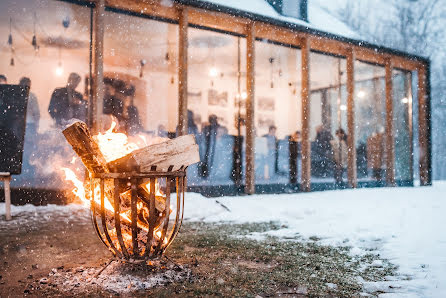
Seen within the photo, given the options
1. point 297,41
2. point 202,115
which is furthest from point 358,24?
point 202,115

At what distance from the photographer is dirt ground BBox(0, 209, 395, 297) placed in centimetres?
281

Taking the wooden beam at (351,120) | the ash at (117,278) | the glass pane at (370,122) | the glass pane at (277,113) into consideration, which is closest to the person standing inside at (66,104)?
the glass pane at (277,113)

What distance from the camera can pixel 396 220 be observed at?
579 cm

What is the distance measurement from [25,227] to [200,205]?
9.80ft

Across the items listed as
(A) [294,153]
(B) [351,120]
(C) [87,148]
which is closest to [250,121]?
(A) [294,153]

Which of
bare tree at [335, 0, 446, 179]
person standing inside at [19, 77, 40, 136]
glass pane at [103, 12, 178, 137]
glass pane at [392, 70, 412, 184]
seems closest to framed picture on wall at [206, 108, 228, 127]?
glass pane at [103, 12, 178, 137]

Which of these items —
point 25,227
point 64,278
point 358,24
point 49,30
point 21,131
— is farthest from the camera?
point 358,24

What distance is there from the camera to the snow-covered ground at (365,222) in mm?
3190

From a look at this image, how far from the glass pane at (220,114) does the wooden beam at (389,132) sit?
5147 mm

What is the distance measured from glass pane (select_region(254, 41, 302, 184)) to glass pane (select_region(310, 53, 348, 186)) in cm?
81

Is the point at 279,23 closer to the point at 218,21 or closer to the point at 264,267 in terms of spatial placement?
the point at 218,21

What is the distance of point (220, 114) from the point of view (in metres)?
10.6

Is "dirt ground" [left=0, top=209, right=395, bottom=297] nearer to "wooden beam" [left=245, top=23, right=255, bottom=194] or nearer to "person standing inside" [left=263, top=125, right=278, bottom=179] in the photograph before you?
"wooden beam" [left=245, top=23, right=255, bottom=194]

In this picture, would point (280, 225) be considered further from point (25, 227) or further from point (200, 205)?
point (25, 227)
